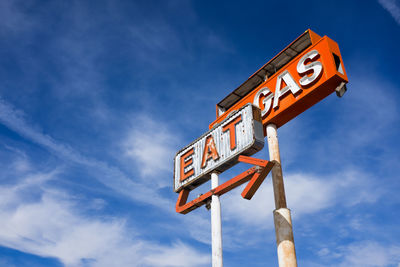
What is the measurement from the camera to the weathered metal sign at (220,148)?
13.5 metres

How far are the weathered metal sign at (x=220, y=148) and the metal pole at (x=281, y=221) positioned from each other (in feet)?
3.09

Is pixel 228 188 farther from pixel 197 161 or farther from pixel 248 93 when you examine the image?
pixel 248 93

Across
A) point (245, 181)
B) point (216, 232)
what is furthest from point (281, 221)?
point (216, 232)

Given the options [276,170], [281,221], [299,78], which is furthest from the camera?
[299,78]

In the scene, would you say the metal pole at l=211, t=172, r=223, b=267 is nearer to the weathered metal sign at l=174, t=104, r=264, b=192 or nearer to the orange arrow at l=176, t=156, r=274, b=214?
the orange arrow at l=176, t=156, r=274, b=214

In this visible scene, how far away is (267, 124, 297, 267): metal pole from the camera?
11.5 meters

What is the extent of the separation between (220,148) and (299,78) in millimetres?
4336

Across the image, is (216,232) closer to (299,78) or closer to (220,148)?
(220,148)

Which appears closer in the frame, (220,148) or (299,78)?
(299,78)

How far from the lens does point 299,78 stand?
13828 millimetres

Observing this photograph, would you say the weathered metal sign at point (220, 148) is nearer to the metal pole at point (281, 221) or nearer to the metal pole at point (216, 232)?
the metal pole at point (281, 221)

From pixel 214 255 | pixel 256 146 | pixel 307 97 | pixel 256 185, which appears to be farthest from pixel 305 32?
pixel 214 255

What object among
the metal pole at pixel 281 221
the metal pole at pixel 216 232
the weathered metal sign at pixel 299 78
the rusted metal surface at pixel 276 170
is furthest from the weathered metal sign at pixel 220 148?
the metal pole at pixel 216 232

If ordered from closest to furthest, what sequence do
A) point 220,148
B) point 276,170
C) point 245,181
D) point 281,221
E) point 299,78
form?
point 281,221
point 245,181
point 276,170
point 299,78
point 220,148
